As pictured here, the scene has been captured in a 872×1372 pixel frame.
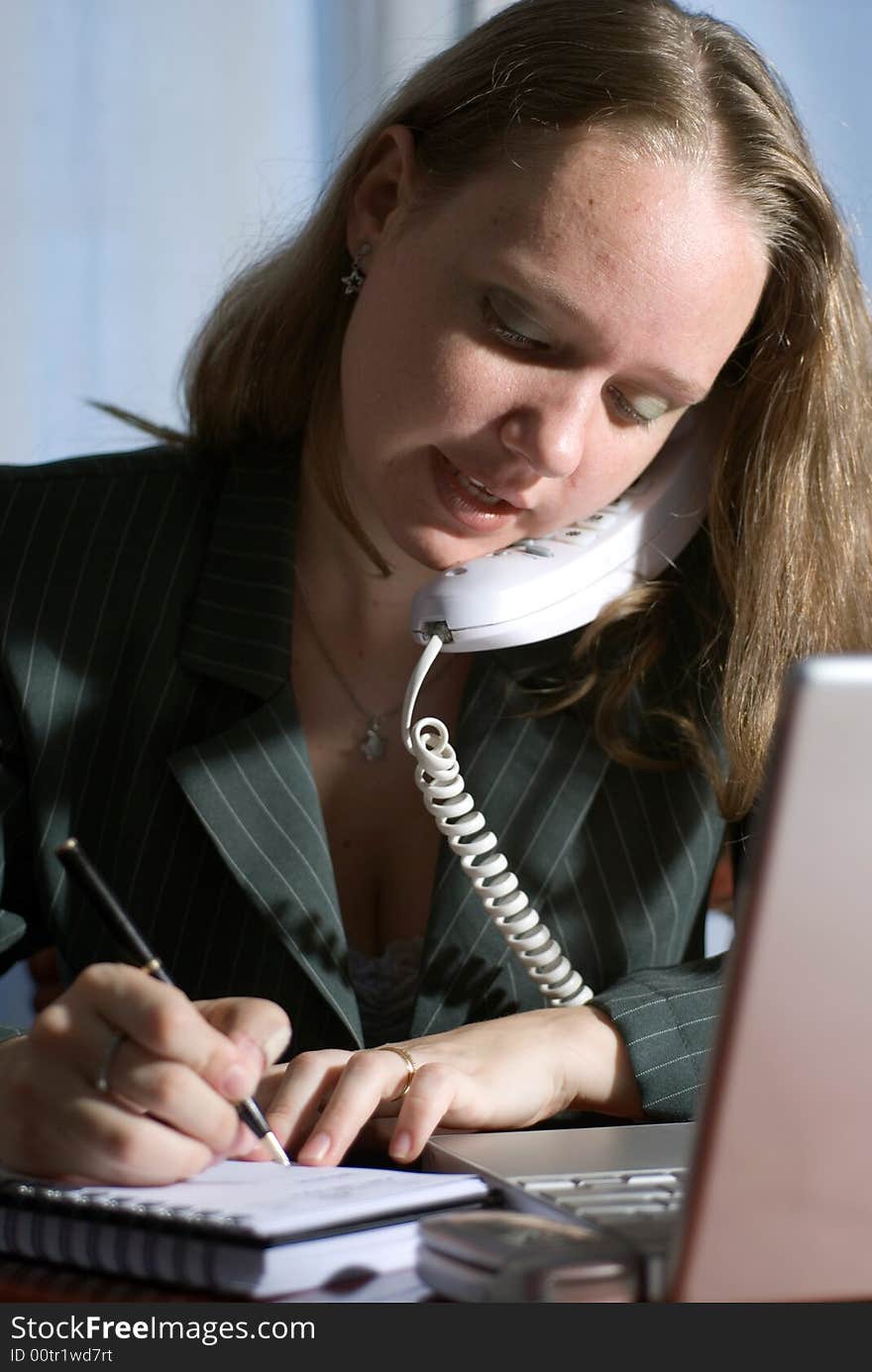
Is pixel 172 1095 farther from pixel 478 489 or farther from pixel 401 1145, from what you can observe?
pixel 478 489

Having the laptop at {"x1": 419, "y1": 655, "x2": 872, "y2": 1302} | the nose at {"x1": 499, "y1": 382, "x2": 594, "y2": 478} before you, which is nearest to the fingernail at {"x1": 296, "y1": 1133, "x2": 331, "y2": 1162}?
the laptop at {"x1": 419, "y1": 655, "x2": 872, "y2": 1302}

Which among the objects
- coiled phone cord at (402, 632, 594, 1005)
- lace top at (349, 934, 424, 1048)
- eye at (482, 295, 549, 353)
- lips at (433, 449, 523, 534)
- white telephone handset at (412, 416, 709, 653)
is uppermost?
eye at (482, 295, 549, 353)

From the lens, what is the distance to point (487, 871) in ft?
3.92

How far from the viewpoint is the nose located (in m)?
1.10

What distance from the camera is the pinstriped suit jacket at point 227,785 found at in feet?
3.95

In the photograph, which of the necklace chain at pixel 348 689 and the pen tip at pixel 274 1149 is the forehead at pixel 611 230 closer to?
the necklace chain at pixel 348 689

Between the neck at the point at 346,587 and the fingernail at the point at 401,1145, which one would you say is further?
the neck at the point at 346,587

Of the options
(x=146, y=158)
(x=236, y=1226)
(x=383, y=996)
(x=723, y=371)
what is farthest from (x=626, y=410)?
(x=146, y=158)

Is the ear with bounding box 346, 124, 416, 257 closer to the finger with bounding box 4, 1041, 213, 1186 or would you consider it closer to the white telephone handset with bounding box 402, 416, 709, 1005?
the white telephone handset with bounding box 402, 416, 709, 1005

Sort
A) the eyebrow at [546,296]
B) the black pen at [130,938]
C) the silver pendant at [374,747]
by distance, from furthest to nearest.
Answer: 1. the silver pendant at [374,747]
2. the eyebrow at [546,296]
3. the black pen at [130,938]

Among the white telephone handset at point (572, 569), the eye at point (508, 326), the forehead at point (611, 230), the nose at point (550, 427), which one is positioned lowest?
the white telephone handset at point (572, 569)

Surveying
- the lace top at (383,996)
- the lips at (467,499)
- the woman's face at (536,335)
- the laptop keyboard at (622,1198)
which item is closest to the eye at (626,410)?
the woman's face at (536,335)

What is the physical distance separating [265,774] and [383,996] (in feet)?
0.76

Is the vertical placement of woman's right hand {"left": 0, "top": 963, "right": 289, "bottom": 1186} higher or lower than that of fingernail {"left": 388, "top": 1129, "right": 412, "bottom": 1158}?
higher
